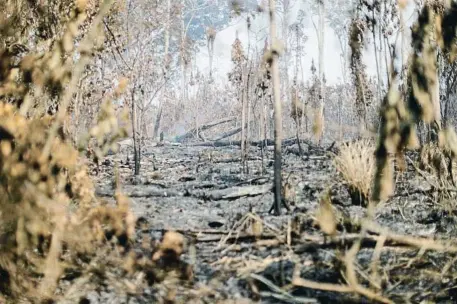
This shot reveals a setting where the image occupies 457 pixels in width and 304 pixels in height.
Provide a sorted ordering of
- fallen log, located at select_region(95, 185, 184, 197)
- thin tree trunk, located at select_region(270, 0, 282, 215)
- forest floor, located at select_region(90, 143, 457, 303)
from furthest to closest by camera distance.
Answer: fallen log, located at select_region(95, 185, 184, 197)
thin tree trunk, located at select_region(270, 0, 282, 215)
forest floor, located at select_region(90, 143, 457, 303)

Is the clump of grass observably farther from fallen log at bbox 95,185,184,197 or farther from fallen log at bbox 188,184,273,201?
fallen log at bbox 95,185,184,197

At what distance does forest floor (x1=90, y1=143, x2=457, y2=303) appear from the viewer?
5.30 ft

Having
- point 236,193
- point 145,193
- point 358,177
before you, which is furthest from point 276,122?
point 145,193

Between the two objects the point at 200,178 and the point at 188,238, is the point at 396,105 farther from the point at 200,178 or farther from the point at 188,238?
the point at 200,178

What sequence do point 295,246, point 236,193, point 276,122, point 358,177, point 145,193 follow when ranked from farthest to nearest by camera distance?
point 145,193 → point 236,193 → point 358,177 → point 276,122 → point 295,246

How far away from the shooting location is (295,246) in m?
2.05

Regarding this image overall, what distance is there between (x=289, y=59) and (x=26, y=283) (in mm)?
31174

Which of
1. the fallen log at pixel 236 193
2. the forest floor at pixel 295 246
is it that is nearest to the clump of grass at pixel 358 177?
the forest floor at pixel 295 246

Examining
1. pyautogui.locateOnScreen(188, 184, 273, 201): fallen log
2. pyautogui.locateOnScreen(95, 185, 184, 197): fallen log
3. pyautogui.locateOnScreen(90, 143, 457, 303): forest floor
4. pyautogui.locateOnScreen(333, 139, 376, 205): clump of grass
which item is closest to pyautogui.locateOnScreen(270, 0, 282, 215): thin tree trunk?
pyautogui.locateOnScreen(90, 143, 457, 303): forest floor

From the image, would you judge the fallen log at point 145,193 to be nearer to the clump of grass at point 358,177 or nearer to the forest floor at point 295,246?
the forest floor at point 295,246

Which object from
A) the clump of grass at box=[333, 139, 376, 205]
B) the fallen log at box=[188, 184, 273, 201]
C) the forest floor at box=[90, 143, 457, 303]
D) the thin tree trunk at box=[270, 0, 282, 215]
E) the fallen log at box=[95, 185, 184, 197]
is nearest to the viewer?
the forest floor at box=[90, 143, 457, 303]

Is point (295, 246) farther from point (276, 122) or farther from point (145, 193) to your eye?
point (145, 193)

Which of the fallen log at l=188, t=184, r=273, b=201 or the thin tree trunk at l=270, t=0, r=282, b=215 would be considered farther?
the fallen log at l=188, t=184, r=273, b=201

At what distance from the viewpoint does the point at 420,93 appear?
3.24 ft
